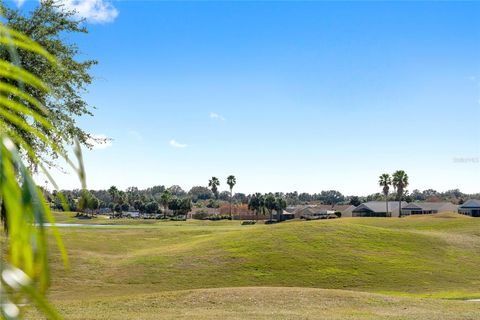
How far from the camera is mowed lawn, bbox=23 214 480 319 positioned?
92.7 feet

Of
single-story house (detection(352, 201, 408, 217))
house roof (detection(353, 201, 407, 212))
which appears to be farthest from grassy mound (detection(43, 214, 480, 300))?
house roof (detection(353, 201, 407, 212))

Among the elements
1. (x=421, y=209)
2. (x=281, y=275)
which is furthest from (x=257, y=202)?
(x=281, y=275)

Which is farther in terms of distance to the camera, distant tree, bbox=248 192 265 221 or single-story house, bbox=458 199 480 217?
distant tree, bbox=248 192 265 221

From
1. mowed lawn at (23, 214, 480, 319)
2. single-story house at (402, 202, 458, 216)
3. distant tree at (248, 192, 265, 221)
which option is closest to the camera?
mowed lawn at (23, 214, 480, 319)

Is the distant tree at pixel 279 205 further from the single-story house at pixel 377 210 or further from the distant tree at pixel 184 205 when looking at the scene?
the distant tree at pixel 184 205

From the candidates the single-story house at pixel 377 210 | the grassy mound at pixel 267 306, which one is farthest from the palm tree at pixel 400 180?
the grassy mound at pixel 267 306

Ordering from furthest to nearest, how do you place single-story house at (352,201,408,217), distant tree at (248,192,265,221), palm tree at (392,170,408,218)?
distant tree at (248,192,265,221), single-story house at (352,201,408,217), palm tree at (392,170,408,218)

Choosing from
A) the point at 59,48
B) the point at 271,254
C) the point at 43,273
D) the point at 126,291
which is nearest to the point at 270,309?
the point at 59,48

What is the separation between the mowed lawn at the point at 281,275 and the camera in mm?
28250

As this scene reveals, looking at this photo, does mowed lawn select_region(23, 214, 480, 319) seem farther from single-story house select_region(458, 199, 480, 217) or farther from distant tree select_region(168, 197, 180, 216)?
distant tree select_region(168, 197, 180, 216)

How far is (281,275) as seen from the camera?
5125 centimetres

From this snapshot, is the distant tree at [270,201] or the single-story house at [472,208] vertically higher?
the distant tree at [270,201]

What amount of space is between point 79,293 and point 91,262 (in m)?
13.8

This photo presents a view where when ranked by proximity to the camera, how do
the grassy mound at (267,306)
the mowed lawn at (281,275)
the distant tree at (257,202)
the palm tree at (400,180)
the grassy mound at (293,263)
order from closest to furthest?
the grassy mound at (267,306), the mowed lawn at (281,275), the grassy mound at (293,263), the palm tree at (400,180), the distant tree at (257,202)
